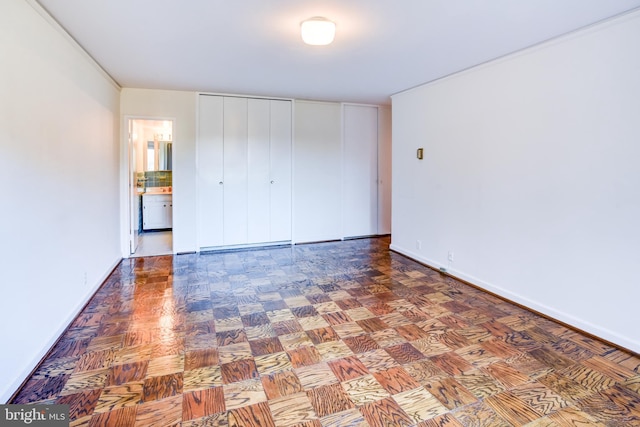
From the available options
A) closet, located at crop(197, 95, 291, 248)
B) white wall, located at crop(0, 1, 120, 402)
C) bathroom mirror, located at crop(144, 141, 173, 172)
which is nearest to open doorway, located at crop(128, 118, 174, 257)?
bathroom mirror, located at crop(144, 141, 173, 172)

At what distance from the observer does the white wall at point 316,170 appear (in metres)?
5.81

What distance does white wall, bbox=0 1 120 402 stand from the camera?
193 cm

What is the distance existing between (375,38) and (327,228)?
3652 millimetres

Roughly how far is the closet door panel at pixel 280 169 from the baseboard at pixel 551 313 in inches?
103

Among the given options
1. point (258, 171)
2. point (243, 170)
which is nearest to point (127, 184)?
point (243, 170)

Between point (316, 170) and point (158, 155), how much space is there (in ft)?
13.4

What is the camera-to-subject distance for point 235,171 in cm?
545

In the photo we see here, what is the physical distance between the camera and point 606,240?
8.55 ft

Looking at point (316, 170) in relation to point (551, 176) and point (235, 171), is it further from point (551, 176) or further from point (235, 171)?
point (551, 176)

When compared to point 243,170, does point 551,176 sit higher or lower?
lower

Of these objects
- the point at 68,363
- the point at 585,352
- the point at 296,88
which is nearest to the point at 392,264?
the point at 585,352

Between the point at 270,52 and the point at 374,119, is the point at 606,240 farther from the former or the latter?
the point at 374,119

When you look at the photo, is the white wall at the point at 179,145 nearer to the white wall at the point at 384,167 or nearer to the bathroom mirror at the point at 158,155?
the bathroom mirror at the point at 158,155

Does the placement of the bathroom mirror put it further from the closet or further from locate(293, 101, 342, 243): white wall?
locate(293, 101, 342, 243): white wall
